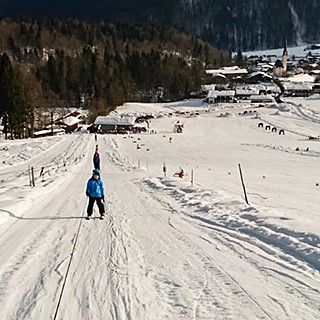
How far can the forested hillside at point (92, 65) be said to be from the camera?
95688 millimetres

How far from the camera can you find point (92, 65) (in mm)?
109750

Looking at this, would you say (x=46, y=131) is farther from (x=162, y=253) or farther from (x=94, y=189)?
(x=162, y=253)

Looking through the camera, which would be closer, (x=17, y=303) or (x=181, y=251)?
(x=17, y=303)

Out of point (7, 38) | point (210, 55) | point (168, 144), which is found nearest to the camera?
point (168, 144)

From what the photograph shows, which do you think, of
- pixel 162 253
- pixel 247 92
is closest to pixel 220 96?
pixel 247 92

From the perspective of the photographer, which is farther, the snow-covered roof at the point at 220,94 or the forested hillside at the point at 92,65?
the snow-covered roof at the point at 220,94

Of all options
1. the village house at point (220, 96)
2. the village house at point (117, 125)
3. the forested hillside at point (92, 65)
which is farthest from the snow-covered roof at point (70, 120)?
the village house at point (220, 96)

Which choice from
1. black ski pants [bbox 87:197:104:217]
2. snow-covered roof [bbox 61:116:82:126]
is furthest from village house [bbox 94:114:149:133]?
black ski pants [bbox 87:197:104:217]

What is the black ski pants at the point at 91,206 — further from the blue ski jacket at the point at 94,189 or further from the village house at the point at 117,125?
the village house at the point at 117,125

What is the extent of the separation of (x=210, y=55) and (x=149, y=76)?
2547 inches

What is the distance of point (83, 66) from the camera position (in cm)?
10900

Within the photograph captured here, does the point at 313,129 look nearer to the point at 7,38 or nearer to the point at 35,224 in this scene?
the point at 35,224

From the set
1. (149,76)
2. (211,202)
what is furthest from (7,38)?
(211,202)

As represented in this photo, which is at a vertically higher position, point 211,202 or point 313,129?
point 211,202
